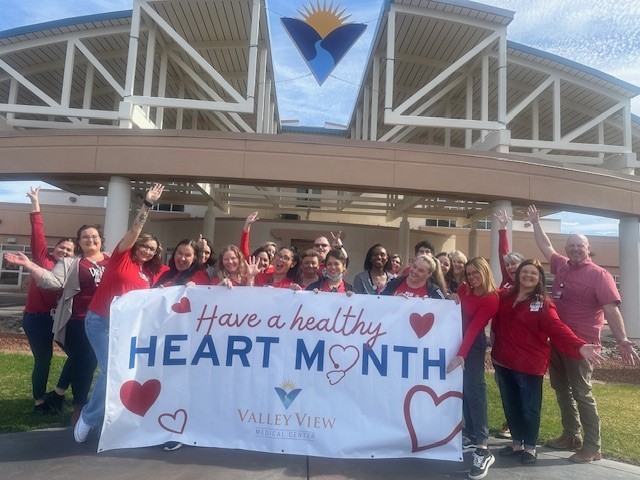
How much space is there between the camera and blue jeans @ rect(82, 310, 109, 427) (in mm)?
3930

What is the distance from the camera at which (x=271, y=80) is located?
18500 millimetres

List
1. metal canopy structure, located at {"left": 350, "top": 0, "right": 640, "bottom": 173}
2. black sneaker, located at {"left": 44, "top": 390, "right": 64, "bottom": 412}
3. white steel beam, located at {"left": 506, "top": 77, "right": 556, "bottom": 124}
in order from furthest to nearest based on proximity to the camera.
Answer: white steel beam, located at {"left": 506, "top": 77, "right": 556, "bottom": 124} → metal canopy structure, located at {"left": 350, "top": 0, "right": 640, "bottom": 173} → black sneaker, located at {"left": 44, "top": 390, "right": 64, "bottom": 412}

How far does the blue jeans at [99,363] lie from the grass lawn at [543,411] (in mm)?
891

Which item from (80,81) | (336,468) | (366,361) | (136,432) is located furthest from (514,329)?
(80,81)

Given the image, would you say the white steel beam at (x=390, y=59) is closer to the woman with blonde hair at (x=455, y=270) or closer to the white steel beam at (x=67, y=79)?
the woman with blonde hair at (x=455, y=270)

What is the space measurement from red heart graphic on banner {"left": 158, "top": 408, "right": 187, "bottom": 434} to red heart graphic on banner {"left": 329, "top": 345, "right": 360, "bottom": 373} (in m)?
1.32

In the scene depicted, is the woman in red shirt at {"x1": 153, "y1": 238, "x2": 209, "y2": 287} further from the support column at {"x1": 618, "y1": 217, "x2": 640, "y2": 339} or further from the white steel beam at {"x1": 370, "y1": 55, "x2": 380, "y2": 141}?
the support column at {"x1": 618, "y1": 217, "x2": 640, "y2": 339}

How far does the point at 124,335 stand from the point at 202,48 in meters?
12.6

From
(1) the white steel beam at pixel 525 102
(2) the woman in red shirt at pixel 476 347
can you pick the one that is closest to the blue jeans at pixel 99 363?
(2) the woman in red shirt at pixel 476 347

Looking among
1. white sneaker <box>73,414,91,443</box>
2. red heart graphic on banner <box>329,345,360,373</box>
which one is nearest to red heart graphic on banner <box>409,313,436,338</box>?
red heart graphic on banner <box>329,345,360,373</box>

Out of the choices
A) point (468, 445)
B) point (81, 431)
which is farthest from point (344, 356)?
point (81, 431)

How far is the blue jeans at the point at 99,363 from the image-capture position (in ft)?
12.9

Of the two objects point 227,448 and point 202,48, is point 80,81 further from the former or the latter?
point 227,448

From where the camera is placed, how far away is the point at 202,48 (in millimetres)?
14477
